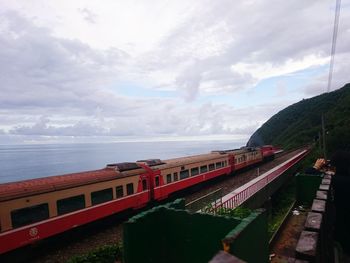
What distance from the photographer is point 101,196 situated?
12.6 meters

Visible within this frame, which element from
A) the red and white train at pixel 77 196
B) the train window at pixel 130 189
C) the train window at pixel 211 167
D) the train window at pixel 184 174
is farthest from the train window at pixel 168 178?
the train window at pixel 211 167

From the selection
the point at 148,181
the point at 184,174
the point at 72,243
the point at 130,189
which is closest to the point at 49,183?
the point at 72,243

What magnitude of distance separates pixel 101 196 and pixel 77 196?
4.31 ft

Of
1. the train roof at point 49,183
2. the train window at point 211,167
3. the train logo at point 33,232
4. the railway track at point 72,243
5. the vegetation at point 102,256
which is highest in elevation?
the train roof at point 49,183

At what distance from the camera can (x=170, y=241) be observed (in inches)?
248

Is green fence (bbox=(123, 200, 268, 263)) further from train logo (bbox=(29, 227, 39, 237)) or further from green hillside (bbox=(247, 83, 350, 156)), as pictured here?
green hillside (bbox=(247, 83, 350, 156))

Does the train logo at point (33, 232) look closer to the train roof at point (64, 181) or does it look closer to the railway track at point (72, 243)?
the railway track at point (72, 243)

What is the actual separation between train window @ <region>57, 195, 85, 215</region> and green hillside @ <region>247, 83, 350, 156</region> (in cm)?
3151

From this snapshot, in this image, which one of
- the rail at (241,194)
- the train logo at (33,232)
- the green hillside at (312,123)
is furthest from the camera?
the green hillside at (312,123)

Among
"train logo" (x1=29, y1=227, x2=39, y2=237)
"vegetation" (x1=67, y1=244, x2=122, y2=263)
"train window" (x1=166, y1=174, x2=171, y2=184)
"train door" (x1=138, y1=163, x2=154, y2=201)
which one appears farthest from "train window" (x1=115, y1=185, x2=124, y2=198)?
"vegetation" (x1=67, y1=244, x2=122, y2=263)

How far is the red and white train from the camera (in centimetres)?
942

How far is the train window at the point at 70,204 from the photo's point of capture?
10.9 meters

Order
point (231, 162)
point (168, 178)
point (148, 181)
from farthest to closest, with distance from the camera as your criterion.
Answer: point (231, 162)
point (168, 178)
point (148, 181)

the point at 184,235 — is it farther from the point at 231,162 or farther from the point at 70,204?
the point at 231,162
